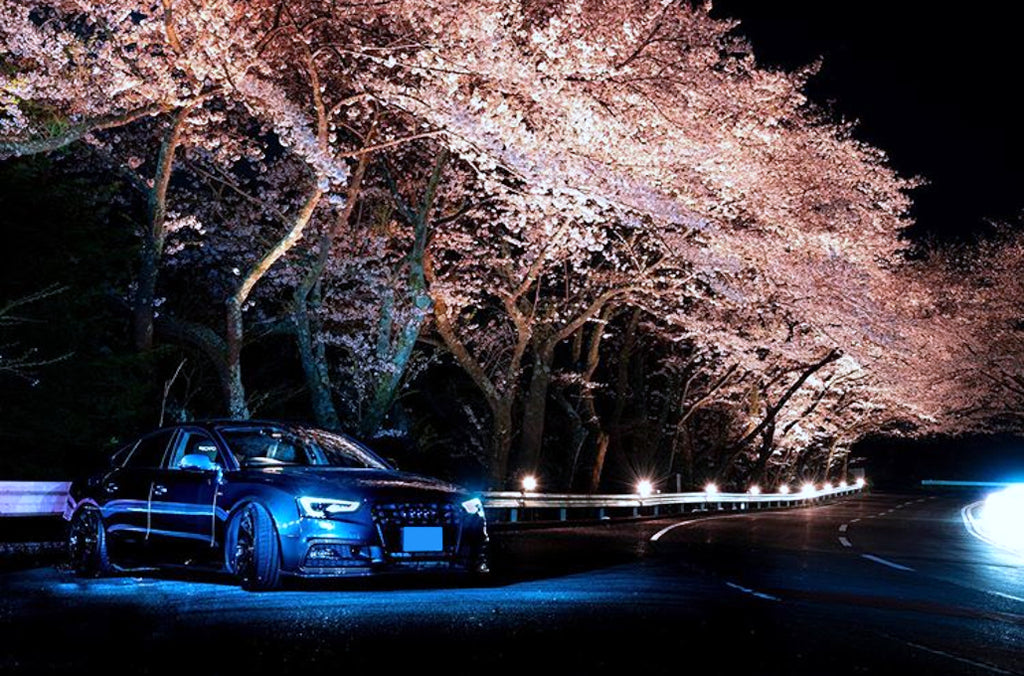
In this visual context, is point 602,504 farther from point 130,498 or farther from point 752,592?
point 130,498

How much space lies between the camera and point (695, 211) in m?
22.0

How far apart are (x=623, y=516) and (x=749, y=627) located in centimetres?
2407

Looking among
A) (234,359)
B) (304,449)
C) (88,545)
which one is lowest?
(88,545)

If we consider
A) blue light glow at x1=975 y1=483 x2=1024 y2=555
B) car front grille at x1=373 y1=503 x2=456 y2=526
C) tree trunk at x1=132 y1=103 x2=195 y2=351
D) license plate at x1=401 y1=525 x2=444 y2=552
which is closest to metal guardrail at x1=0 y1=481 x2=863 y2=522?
tree trunk at x1=132 y1=103 x2=195 y2=351

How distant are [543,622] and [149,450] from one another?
5260 mm

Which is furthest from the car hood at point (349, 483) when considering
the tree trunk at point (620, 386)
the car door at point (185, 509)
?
the tree trunk at point (620, 386)

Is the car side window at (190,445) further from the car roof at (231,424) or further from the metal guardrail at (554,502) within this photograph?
the metal guardrail at (554,502)

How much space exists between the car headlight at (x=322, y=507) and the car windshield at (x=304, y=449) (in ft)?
4.56

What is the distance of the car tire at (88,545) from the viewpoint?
11.0 meters

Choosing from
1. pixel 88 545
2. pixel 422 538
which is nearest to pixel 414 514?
pixel 422 538

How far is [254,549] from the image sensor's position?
9492mm

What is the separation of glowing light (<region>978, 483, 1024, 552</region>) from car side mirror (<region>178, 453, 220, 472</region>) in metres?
14.5

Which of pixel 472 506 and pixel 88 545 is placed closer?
pixel 472 506

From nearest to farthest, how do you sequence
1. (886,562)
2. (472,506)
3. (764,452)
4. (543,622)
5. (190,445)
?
(543,622), (472,506), (190,445), (886,562), (764,452)
